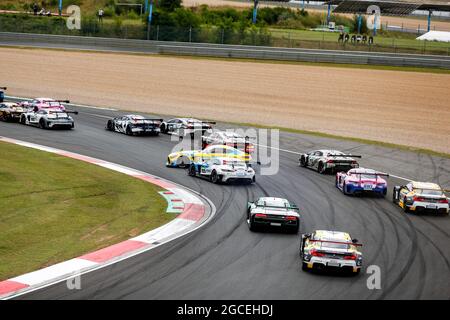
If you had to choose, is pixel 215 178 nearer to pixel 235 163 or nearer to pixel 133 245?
pixel 235 163

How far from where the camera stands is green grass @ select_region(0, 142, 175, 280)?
77.8 ft

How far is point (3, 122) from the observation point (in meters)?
50.5

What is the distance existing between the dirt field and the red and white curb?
17.1 metres

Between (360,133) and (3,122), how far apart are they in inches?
867

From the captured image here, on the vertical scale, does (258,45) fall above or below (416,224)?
above

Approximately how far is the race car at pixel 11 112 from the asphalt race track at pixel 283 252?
11849 mm

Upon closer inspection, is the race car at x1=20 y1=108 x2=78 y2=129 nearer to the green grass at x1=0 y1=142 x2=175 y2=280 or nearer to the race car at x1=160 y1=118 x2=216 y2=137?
the race car at x1=160 y1=118 x2=216 y2=137

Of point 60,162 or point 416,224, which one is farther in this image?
point 60,162

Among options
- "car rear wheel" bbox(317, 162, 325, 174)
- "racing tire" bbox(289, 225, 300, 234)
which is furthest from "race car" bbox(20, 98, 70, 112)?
"racing tire" bbox(289, 225, 300, 234)

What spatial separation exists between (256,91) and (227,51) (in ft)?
62.1

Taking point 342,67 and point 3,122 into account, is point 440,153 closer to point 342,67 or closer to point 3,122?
point 3,122

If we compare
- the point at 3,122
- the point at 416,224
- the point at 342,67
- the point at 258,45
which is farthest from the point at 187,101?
the point at 416,224
